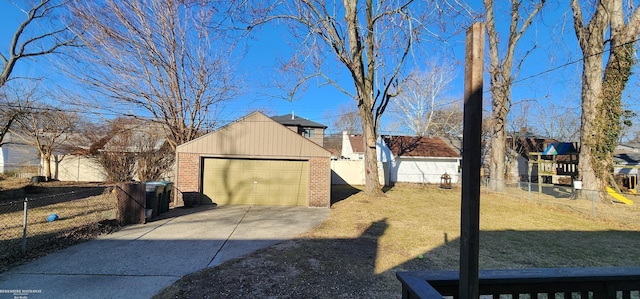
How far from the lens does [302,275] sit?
4.55 meters

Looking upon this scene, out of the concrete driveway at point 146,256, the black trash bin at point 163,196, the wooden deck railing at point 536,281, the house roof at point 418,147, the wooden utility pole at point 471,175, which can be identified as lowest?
the concrete driveway at point 146,256

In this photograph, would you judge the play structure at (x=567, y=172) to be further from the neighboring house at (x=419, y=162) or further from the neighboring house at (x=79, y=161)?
the neighboring house at (x=79, y=161)

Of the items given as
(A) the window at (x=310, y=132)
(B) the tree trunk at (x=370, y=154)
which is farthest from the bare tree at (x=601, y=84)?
(A) the window at (x=310, y=132)

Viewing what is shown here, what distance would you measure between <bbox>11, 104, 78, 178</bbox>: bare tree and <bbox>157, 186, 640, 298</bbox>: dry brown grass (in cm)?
1940

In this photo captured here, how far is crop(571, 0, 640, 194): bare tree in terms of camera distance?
1208 centimetres

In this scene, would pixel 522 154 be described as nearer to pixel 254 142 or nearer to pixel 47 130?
pixel 254 142

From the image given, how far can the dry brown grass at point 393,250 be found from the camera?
415 cm

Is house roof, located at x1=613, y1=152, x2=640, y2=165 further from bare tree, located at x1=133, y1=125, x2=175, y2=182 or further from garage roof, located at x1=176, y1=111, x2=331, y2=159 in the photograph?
bare tree, located at x1=133, y1=125, x2=175, y2=182

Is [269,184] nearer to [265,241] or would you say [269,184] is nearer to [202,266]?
[265,241]

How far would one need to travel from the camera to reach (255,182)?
1173 centimetres

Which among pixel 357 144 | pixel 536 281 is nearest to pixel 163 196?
pixel 536 281

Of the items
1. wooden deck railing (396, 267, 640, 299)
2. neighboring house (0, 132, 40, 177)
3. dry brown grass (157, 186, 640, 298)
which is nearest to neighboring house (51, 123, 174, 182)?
neighboring house (0, 132, 40, 177)

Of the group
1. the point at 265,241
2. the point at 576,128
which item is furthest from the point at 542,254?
the point at 576,128

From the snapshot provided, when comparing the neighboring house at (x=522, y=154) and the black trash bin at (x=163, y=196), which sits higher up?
the neighboring house at (x=522, y=154)
